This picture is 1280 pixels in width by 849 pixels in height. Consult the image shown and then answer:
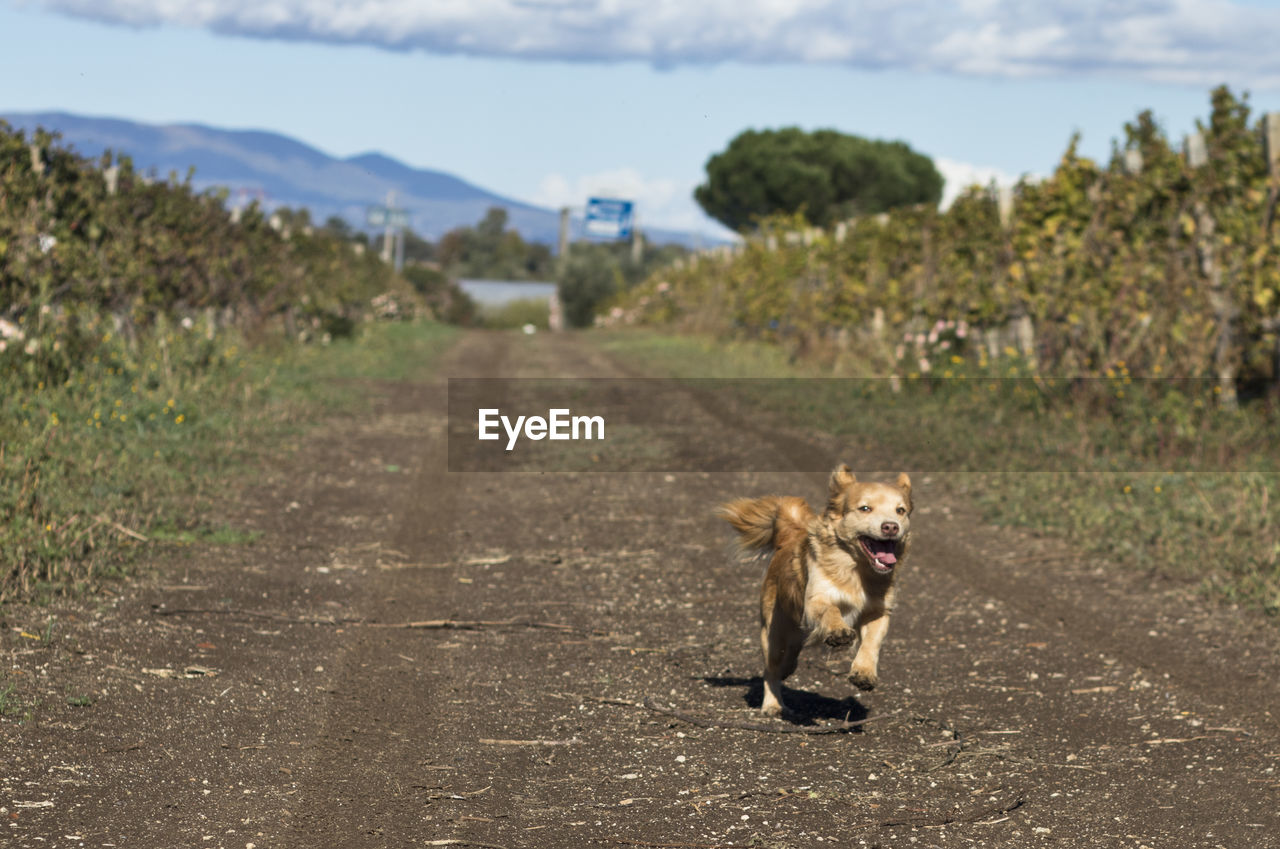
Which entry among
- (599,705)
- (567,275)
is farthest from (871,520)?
(567,275)

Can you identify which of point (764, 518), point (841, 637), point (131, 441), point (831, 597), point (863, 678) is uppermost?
point (764, 518)

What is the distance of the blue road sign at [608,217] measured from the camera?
76.7m

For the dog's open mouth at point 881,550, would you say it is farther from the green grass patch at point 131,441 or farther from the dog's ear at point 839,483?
the green grass patch at point 131,441

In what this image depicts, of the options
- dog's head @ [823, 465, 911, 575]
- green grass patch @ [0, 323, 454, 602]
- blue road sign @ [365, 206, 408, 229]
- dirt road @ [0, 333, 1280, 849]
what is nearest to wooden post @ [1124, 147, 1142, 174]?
dirt road @ [0, 333, 1280, 849]

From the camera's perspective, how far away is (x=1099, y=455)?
455 inches

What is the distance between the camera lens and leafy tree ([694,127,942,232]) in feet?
215

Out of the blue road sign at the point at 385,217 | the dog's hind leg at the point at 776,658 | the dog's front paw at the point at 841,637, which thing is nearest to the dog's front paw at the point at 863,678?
the dog's front paw at the point at 841,637

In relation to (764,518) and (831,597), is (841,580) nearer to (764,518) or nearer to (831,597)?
(831,597)

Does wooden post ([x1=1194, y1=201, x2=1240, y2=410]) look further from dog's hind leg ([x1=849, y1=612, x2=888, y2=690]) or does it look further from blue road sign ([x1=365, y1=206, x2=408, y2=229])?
blue road sign ([x1=365, y1=206, x2=408, y2=229])

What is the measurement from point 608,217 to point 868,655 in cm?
7347

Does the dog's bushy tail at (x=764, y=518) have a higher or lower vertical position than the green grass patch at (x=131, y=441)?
higher

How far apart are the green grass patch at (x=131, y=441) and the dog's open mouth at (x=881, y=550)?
14.2 ft

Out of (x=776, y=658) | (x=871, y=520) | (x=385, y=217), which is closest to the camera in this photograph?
(x=871, y=520)

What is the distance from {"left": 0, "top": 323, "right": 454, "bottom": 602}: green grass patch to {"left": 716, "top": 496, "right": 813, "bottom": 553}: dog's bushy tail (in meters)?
3.61
